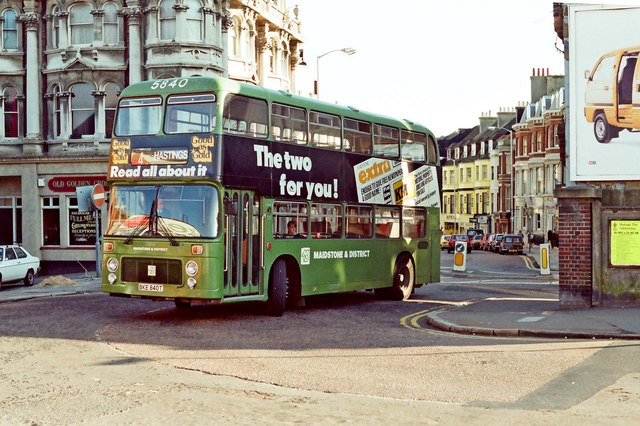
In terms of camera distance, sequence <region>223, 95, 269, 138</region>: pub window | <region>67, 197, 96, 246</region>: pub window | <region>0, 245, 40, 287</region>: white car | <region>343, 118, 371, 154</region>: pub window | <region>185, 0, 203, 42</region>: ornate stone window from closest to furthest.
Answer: <region>223, 95, 269, 138</region>: pub window < <region>343, 118, 371, 154</region>: pub window < <region>0, 245, 40, 287</region>: white car < <region>185, 0, 203, 42</region>: ornate stone window < <region>67, 197, 96, 246</region>: pub window

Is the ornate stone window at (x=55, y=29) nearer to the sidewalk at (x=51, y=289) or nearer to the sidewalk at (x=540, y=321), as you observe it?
the sidewalk at (x=51, y=289)

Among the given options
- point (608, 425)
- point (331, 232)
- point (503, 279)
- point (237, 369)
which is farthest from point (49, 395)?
point (503, 279)

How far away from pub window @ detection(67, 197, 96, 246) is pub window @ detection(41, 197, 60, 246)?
2.10 ft

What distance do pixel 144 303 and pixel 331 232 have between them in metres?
4.82

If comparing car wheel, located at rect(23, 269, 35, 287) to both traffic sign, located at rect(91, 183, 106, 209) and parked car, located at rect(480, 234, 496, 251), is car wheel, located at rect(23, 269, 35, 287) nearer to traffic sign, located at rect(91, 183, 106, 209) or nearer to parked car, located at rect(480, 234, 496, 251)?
traffic sign, located at rect(91, 183, 106, 209)

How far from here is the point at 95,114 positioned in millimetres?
39094

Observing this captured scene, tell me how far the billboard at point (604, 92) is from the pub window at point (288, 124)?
5714 millimetres

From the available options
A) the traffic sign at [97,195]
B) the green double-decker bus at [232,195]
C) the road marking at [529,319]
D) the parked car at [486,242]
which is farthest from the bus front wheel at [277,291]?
the parked car at [486,242]

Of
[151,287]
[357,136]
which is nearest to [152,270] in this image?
[151,287]

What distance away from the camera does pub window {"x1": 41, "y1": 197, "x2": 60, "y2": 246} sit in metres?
39.5

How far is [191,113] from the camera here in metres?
16.4

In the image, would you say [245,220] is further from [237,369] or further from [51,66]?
[51,66]

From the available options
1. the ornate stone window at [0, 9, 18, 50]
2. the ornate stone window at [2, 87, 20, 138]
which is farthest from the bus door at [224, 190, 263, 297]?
the ornate stone window at [0, 9, 18, 50]

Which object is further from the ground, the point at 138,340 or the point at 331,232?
the point at 331,232
